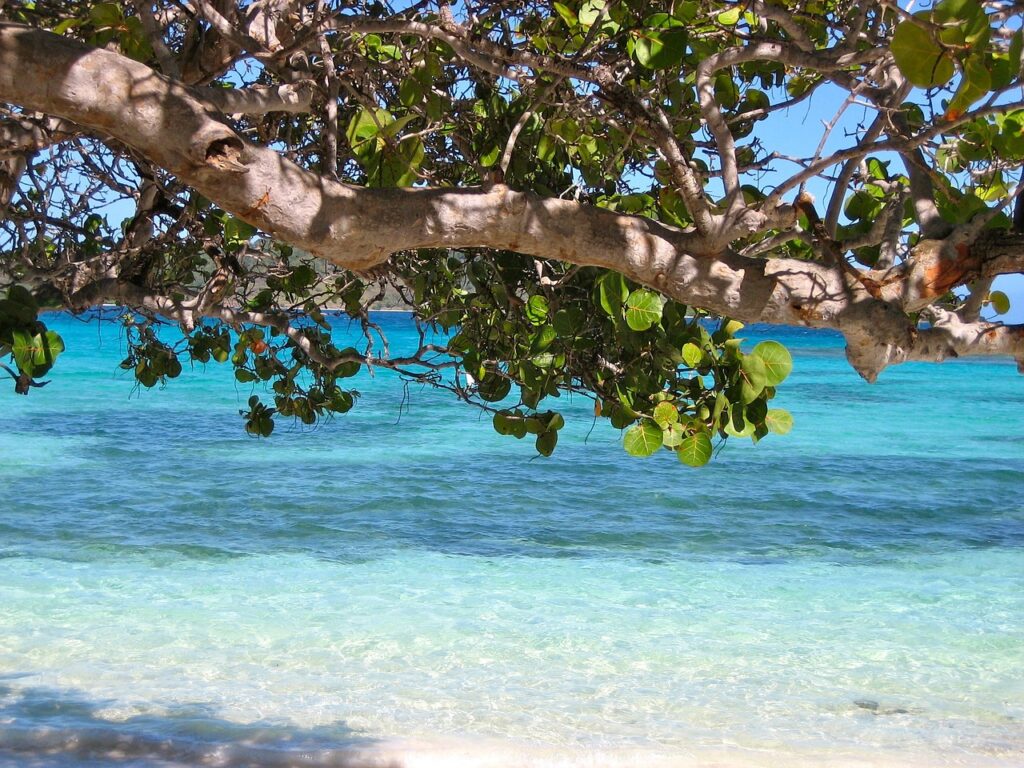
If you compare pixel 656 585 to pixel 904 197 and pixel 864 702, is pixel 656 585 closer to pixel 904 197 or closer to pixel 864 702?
pixel 864 702

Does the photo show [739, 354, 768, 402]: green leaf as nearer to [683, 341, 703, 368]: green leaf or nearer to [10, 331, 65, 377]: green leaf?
[683, 341, 703, 368]: green leaf

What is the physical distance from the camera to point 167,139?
6.57ft

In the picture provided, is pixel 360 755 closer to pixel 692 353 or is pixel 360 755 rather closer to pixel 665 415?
pixel 665 415

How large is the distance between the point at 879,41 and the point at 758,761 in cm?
332

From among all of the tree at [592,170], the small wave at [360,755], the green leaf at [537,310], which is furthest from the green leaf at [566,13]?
the small wave at [360,755]

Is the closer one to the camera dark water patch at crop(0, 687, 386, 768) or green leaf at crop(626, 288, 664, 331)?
green leaf at crop(626, 288, 664, 331)

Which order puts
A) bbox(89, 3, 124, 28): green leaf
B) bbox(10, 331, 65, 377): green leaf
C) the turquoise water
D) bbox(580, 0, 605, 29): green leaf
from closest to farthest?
bbox(10, 331, 65, 377): green leaf
bbox(89, 3, 124, 28): green leaf
bbox(580, 0, 605, 29): green leaf
the turquoise water

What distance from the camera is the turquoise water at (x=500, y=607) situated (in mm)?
5250

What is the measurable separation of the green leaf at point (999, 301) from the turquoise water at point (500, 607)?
248 cm

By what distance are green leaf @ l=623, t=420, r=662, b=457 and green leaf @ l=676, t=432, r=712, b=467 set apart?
0.06 metres

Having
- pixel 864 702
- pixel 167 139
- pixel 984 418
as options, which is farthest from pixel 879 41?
pixel 984 418

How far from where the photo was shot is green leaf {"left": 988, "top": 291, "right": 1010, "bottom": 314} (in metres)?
3.34

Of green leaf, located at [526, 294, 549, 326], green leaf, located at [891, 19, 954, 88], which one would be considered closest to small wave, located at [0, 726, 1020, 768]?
green leaf, located at [526, 294, 549, 326]

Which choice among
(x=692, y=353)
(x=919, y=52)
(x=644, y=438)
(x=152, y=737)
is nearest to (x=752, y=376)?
(x=692, y=353)
